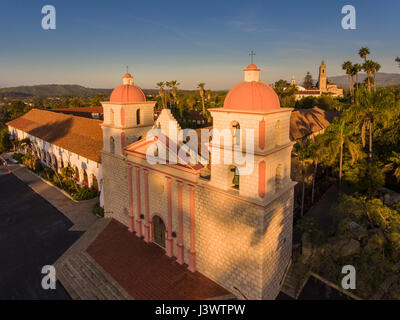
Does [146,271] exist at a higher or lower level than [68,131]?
lower

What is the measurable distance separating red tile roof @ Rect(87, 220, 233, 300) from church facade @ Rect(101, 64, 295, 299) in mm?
653

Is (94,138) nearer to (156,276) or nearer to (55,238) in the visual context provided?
(55,238)

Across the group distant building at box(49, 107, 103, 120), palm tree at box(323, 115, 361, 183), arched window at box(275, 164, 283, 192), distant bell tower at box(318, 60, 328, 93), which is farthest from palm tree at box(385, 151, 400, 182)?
distant bell tower at box(318, 60, 328, 93)

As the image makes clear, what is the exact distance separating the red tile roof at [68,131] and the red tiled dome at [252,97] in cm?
2189

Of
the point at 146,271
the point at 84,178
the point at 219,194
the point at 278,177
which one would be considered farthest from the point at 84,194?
the point at 278,177

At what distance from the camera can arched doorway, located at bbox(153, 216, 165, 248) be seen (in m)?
21.8

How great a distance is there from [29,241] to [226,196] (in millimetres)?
19254

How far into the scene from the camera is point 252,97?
14820mm

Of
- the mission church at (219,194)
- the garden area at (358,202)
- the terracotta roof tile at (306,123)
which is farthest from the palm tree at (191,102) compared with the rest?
the mission church at (219,194)

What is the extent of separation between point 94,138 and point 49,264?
20141 millimetres

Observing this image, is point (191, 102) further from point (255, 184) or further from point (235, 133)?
point (255, 184)

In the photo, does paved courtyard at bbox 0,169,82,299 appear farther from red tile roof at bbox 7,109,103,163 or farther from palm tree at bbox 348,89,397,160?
palm tree at bbox 348,89,397,160
